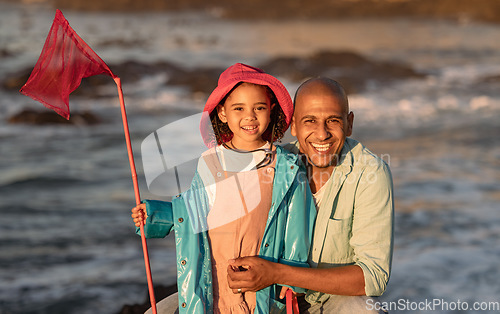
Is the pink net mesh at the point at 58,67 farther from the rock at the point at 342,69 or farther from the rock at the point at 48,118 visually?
the rock at the point at 342,69

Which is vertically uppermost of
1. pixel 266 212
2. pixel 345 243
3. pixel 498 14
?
pixel 498 14

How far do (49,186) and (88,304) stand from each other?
4.79 m

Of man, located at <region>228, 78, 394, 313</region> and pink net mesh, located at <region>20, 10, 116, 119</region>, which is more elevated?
pink net mesh, located at <region>20, 10, 116, 119</region>

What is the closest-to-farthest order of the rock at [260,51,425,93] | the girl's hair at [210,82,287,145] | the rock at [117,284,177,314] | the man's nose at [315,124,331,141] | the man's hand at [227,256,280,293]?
1. the man's hand at [227,256,280,293]
2. the man's nose at [315,124,331,141]
3. the girl's hair at [210,82,287,145]
4. the rock at [117,284,177,314]
5. the rock at [260,51,425,93]

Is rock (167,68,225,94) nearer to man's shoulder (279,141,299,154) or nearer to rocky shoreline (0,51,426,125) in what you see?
rocky shoreline (0,51,426,125)

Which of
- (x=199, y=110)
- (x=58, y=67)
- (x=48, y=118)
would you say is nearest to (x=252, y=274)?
(x=58, y=67)

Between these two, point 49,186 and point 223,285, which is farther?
point 49,186

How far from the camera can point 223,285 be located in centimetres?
259

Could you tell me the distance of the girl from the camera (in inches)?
99.4

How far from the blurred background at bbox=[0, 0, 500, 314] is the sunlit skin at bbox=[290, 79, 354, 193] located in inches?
86.9

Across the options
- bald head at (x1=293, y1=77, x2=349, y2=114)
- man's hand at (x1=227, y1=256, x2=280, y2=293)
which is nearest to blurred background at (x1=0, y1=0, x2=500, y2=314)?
man's hand at (x1=227, y1=256, x2=280, y2=293)

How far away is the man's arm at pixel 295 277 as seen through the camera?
2.45 meters

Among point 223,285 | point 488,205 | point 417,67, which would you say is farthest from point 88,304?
point 417,67

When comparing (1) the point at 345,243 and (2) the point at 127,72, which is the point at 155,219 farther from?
(2) the point at 127,72
